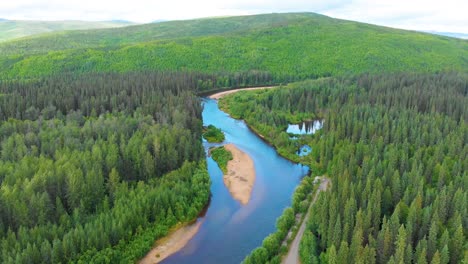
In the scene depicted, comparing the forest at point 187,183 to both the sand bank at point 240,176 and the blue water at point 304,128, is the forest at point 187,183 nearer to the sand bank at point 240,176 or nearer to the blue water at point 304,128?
the sand bank at point 240,176

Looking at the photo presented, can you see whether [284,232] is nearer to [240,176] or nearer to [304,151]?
[240,176]

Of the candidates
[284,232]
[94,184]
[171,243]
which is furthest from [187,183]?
[284,232]

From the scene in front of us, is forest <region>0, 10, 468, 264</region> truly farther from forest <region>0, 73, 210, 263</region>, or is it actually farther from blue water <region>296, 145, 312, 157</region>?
blue water <region>296, 145, 312, 157</region>

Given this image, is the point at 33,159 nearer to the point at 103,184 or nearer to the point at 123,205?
the point at 103,184

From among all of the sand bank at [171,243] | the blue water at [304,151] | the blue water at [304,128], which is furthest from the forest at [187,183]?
the blue water at [304,128]

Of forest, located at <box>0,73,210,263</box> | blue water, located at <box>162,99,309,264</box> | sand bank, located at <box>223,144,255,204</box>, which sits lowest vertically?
blue water, located at <box>162,99,309,264</box>

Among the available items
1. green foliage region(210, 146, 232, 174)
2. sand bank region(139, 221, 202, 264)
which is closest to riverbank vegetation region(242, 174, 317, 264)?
sand bank region(139, 221, 202, 264)

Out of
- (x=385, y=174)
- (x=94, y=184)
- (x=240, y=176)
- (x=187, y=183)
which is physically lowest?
(x=240, y=176)
